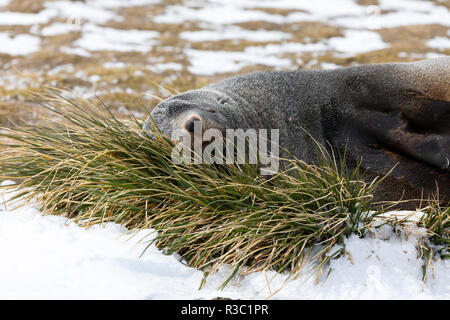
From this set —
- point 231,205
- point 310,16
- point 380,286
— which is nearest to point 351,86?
point 231,205

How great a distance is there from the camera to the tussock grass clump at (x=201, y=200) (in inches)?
127

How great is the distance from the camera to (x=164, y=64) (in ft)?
43.8

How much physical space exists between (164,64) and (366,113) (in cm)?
920

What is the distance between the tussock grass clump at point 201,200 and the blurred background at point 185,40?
463 centimetres

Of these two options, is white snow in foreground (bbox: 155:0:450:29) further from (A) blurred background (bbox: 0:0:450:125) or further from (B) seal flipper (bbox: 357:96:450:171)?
(B) seal flipper (bbox: 357:96:450:171)

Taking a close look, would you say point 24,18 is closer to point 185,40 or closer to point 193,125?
point 185,40

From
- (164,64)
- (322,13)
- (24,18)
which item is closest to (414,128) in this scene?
(164,64)

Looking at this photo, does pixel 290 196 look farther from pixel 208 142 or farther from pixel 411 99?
pixel 411 99

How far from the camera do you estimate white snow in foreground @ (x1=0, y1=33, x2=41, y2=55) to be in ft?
47.7

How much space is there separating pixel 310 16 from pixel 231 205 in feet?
54.9

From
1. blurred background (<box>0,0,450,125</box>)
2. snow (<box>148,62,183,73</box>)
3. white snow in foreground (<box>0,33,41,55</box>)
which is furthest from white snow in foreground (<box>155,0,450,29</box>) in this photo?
snow (<box>148,62,183,73</box>)

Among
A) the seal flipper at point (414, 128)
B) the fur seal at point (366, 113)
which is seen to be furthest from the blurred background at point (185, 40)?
the seal flipper at point (414, 128)

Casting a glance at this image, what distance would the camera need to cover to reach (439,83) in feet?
16.0

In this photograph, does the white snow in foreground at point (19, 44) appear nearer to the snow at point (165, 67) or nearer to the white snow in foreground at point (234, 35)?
the snow at point (165, 67)
